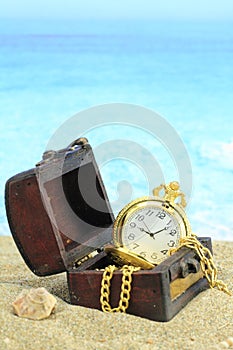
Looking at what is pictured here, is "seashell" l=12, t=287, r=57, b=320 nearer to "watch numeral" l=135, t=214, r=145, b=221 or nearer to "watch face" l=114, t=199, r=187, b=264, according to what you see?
"watch face" l=114, t=199, r=187, b=264

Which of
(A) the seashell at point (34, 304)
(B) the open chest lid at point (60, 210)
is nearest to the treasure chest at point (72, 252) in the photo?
(B) the open chest lid at point (60, 210)

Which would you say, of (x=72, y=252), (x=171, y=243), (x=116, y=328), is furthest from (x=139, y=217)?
(x=116, y=328)

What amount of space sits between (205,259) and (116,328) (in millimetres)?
610

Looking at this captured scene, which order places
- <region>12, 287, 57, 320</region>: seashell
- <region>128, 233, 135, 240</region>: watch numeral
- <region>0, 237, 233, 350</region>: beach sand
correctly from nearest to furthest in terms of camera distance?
1. <region>0, 237, 233, 350</region>: beach sand
2. <region>12, 287, 57, 320</region>: seashell
3. <region>128, 233, 135, 240</region>: watch numeral

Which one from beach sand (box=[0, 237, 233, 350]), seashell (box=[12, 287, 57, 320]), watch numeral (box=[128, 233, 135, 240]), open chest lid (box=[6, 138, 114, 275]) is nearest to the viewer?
beach sand (box=[0, 237, 233, 350])

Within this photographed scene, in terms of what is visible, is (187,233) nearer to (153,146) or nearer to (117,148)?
(117,148)

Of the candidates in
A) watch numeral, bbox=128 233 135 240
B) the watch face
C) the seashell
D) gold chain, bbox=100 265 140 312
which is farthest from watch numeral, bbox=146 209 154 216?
the seashell

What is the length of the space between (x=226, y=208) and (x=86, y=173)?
390cm

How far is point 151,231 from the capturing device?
3131 mm

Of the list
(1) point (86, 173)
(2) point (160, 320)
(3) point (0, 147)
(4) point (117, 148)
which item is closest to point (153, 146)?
(3) point (0, 147)

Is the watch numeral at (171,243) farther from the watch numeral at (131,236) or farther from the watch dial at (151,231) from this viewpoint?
the watch numeral at (131,236)

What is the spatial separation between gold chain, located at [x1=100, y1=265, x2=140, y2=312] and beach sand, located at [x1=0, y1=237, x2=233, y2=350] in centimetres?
5

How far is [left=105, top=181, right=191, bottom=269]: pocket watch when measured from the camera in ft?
10.2

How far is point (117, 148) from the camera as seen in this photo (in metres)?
5.35
